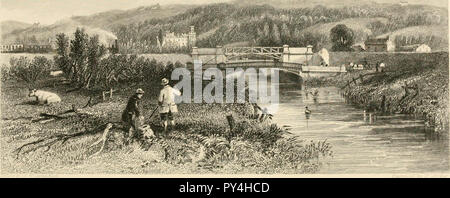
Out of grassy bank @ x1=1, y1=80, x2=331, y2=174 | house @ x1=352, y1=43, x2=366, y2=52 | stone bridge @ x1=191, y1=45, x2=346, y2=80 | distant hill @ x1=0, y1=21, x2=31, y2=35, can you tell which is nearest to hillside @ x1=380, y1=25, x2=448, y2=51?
house @ x1=352, y1=43, x2=366, y2=52

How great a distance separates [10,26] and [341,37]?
5187 millimetres

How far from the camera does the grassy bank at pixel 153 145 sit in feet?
31.1

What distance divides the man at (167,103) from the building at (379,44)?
309cm

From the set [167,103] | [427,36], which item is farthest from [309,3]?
[167,103]

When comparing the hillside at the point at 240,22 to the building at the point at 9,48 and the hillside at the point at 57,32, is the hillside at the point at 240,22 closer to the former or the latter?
the hillside at the point at 57,32

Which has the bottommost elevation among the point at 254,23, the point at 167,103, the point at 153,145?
the point at 153,145

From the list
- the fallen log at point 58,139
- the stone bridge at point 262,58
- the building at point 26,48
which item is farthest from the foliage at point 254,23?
the fallen log at point 58,139

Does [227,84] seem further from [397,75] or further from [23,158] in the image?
[23,158]

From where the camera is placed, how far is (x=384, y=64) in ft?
33.0

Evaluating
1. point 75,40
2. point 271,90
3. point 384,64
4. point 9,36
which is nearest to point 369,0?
point 384,64

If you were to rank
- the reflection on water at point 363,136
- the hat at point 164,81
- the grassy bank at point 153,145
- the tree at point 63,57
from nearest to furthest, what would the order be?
the reflection on water at point 363,136, the grassy bank at point 153,145, the hat at point 164,81, the tree at point 63,57

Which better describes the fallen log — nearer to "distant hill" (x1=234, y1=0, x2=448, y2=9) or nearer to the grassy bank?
the grassy bank

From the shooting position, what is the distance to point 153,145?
9.62 m

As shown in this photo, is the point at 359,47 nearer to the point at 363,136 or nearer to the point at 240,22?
the point at 363,136
